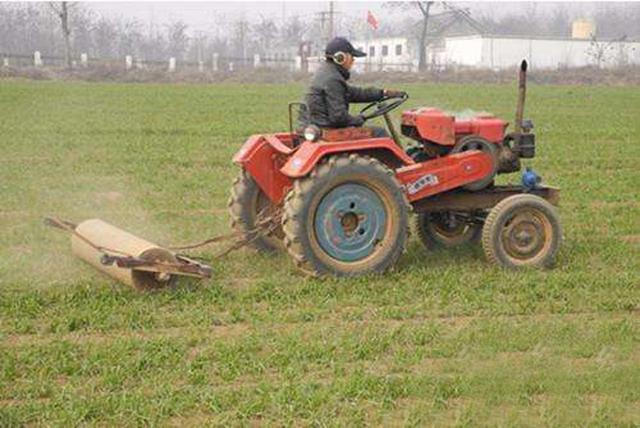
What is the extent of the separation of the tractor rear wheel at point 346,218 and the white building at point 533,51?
244 ft

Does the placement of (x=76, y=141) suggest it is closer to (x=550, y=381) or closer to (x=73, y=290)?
(x=73, y=290)

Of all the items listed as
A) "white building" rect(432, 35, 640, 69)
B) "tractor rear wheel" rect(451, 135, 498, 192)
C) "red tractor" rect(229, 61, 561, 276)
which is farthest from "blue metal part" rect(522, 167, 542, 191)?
"white building" rect(432, 35, 640, 69)

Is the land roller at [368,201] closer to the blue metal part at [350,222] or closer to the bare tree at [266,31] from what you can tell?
the blue metal part at [350,222]

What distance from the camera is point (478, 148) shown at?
7.48 m

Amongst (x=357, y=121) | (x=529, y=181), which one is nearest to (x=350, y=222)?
(x=357, y=121)

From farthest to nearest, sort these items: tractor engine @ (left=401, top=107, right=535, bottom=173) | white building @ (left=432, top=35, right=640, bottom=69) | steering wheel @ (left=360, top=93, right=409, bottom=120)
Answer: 1. white building @ (left=432, top=35, right=640, bottom=69)
2. tractor engine @ (left=401, top=107, right=535, bottom=173)
3. steering wheel @ (left=360, top=93, right=409, bottom=120)

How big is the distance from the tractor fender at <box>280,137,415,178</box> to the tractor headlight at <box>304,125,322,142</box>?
5 cm

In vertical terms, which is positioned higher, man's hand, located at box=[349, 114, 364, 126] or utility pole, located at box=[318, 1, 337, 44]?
utility pole, located at box=[318, 1, 337, 44]

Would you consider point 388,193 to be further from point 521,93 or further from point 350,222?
point 521,93

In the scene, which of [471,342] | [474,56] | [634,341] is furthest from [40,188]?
[474,56]

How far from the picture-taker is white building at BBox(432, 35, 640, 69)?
8056 cm

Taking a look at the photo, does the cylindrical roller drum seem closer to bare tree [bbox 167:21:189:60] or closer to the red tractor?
the red tractor

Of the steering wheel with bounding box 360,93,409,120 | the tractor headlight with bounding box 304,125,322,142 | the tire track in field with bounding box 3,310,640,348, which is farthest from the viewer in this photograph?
the steering wheel with bounding box 360,93,409,120

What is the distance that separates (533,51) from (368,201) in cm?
7954
